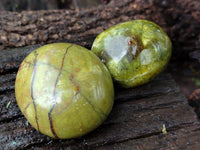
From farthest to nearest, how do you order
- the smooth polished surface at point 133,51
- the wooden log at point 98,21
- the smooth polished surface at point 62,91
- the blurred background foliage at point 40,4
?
the blurred background foliage at point 40,4, the wooden log at point 98,21, the smooth polished surface at point 133,51, the smooth polished surface at point 62,91

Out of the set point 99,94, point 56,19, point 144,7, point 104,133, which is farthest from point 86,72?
point 144,7

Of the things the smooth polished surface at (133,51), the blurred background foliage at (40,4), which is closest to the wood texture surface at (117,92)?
the smooth polished surface at (133,51)

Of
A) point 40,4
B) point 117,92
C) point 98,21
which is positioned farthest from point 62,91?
point 40,4

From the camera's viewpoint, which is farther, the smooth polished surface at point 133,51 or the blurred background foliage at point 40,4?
the blurred background foliage at point 40,4

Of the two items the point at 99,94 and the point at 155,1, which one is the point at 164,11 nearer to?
the point at 155,1

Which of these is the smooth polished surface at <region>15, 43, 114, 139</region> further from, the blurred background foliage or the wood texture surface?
the blurred background foliage

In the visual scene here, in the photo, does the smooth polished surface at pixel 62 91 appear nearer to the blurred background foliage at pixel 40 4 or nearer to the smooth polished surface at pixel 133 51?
the smooth polished surface at pixel 133 51

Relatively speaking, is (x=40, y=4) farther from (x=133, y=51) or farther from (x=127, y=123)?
(x=127, y=123)

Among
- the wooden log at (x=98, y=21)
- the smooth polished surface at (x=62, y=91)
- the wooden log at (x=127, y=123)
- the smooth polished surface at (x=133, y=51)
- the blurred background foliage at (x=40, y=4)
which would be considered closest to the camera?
the smooth polished surface at (x=62, y=91)

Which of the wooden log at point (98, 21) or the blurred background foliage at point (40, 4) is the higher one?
the blurred background foliage at point (40, 4)
